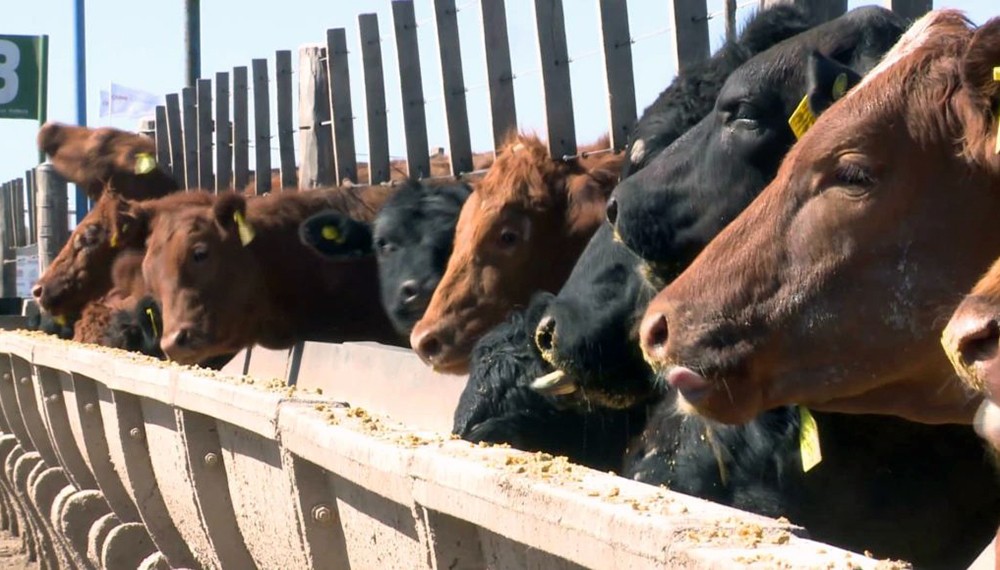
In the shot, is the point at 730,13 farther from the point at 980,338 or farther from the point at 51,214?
the point at 51,214

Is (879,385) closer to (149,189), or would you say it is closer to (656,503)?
(656,503)

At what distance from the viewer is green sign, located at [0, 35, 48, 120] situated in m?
16.3

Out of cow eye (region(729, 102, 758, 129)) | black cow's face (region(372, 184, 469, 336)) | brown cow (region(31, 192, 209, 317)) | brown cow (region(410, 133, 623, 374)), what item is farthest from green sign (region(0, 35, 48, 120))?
cow eye (region(729, 102, 758, 129))

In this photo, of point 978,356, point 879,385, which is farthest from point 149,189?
point 978,356

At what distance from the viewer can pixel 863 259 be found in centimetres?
353

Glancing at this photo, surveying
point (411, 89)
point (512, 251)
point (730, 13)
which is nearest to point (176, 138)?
point (411, 89)

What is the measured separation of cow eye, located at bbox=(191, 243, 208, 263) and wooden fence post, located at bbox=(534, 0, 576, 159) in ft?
11.5

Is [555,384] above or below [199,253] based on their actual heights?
below

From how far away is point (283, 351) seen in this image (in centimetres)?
862

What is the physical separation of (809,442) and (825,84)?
2.99 ft

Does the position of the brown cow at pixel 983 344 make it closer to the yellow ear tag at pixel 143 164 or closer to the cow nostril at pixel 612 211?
the cow nostril at pixel 612 211

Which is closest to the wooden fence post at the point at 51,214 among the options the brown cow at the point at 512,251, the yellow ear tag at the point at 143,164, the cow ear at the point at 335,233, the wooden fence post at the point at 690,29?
the yellow ear tag at the point at 143,164

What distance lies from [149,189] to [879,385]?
10861 mm

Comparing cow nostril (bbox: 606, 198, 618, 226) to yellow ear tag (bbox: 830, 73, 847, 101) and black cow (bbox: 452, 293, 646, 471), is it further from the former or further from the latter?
yellow ear tag (bbox: 830, 73, 847, 101)
